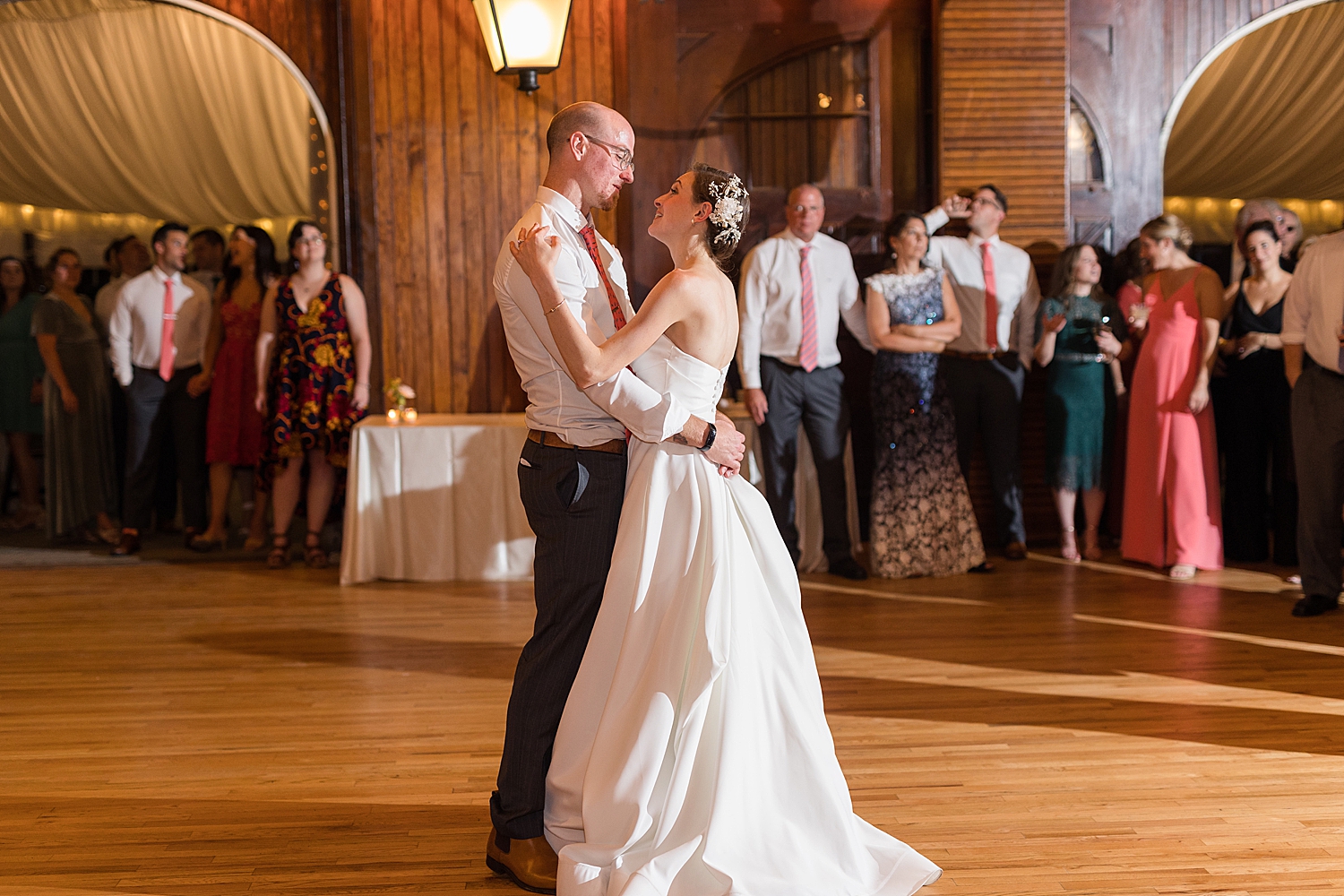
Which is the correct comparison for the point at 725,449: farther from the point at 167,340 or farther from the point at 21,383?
the point at 21,383

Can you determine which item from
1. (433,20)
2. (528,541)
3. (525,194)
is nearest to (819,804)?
(528,541)

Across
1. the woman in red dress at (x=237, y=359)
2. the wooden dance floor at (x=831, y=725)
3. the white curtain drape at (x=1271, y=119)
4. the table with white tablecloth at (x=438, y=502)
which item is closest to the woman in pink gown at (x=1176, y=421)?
the wooden dance floor at (x=831, y=725)

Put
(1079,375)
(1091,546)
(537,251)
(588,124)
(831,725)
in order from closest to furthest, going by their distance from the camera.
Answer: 1. (537,251)
2. (588,124)
3. (831,725)
4. (1079,375)
5. (1091,546)

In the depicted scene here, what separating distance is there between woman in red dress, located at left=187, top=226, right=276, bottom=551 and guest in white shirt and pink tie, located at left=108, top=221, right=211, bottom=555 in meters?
0.10

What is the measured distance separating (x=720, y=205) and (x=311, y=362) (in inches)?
142

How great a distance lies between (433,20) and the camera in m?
5.90

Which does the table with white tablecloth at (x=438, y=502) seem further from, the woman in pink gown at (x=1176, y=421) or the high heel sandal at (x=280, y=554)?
the woman in pink gown at (x=1176, y=421)

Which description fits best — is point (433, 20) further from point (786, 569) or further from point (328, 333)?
point (786, 569)

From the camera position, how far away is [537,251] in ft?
6.70

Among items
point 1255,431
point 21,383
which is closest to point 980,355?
point 1255,431

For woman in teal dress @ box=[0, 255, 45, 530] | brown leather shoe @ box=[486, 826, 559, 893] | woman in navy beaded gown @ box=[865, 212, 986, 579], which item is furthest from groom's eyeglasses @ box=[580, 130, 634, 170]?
woman in teal dress @ box=[0, 255, 45, 530]

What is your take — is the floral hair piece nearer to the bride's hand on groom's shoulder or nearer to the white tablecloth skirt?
the bride's hand on groom's shoulder

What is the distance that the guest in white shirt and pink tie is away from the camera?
5.75 metres

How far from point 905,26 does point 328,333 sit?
3.33 m
